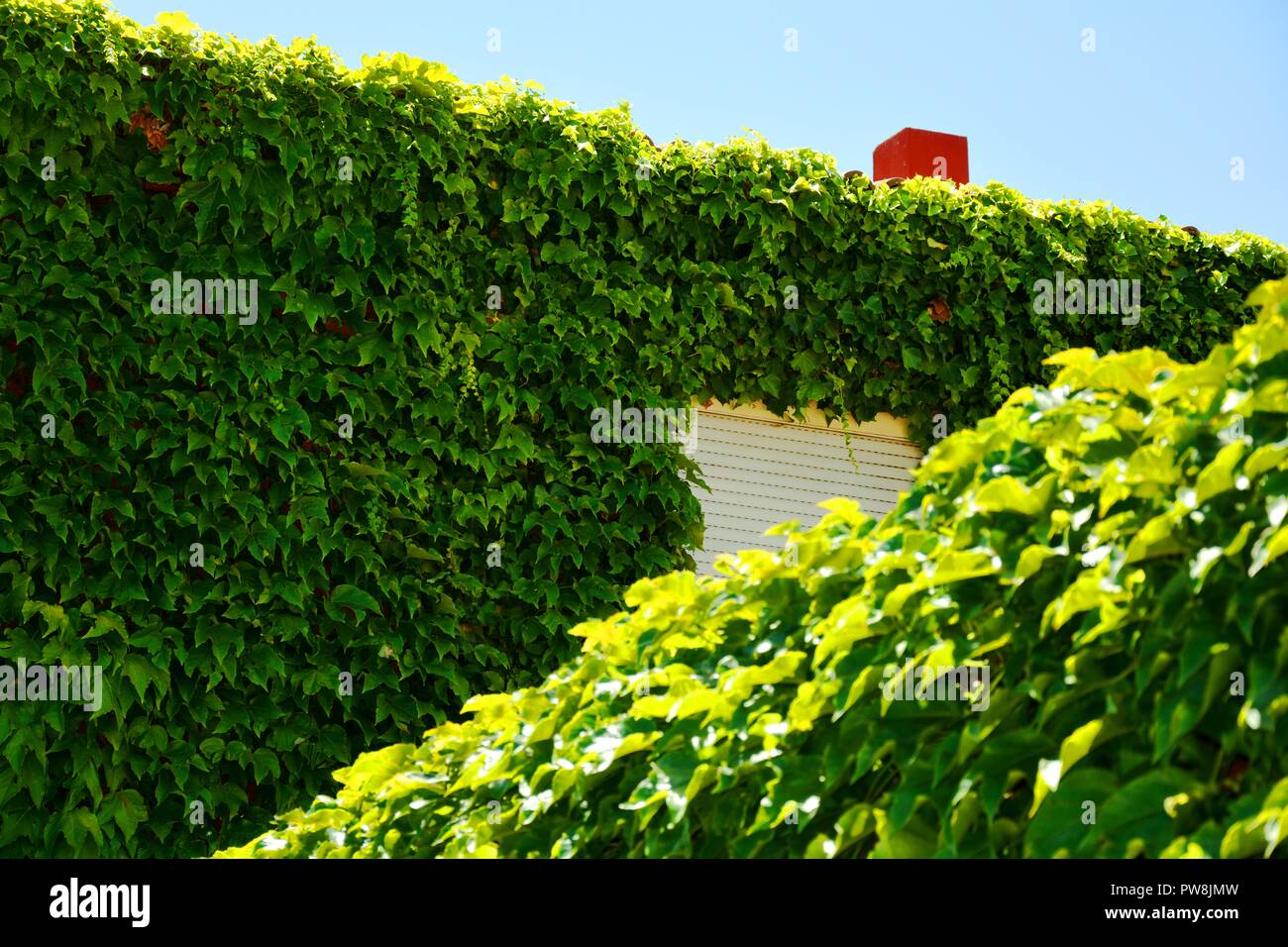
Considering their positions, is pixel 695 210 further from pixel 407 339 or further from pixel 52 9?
pixel 52 9

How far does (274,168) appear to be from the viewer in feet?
19.8

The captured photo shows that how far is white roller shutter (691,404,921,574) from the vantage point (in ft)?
23.5

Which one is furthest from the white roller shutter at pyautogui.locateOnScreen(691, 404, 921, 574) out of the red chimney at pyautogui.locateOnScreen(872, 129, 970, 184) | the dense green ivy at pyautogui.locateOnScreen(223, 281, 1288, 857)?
the dense green ivy at pyautogui.locateOnScreen(223, 281, 1288, 857)

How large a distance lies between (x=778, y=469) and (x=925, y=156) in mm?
3093

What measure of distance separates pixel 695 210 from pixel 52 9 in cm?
307

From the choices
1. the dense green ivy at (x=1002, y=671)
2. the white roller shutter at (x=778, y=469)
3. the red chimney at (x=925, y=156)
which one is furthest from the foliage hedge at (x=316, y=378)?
the dense green ivy at (x=1002, y=671)

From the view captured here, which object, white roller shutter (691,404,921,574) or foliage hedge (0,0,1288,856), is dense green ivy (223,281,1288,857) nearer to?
foliage hedge (0,0,1288,856)

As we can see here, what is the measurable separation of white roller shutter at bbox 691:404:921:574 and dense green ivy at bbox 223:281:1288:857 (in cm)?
417

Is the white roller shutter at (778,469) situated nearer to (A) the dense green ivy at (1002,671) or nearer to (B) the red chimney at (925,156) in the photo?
(B) the red chimney at (925,156)

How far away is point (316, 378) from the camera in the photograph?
5.96m

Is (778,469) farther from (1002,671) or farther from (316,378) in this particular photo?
Result: (1002,671)

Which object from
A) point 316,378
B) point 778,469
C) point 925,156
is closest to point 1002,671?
point 316,378
